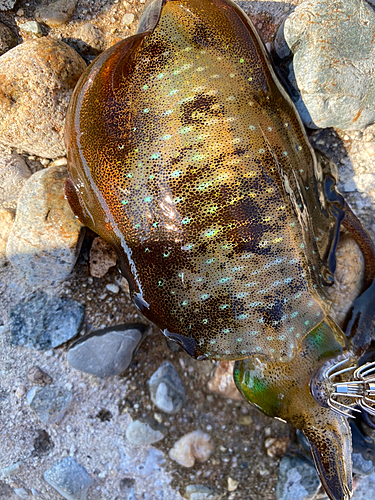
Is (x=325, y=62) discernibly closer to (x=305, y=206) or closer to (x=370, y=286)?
(x=305, y=206)

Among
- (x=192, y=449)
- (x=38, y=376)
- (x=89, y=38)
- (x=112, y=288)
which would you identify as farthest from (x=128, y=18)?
(x=192, y=449)

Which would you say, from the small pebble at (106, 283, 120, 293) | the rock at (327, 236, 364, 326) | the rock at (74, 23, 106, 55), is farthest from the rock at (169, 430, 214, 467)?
the rock at (74, 23, 106, 55)

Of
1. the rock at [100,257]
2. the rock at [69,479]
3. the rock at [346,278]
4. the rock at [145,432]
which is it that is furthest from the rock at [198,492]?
the rock at [100,257]

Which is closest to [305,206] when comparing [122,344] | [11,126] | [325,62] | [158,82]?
[325,62]

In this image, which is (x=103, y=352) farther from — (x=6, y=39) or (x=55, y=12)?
(x=55, y=12)

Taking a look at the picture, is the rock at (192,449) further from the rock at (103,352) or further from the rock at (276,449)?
the rock at (103,352)
